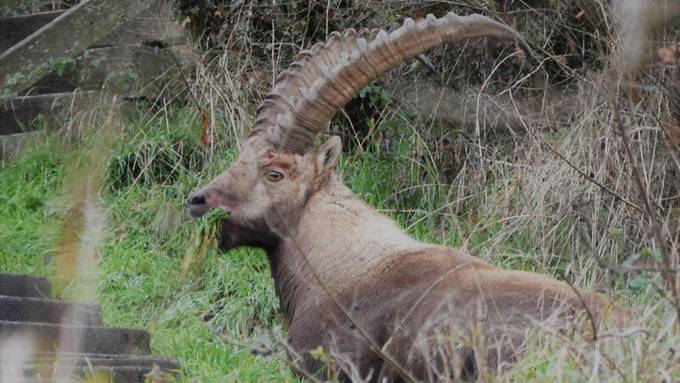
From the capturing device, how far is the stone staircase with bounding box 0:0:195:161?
32.1 feet

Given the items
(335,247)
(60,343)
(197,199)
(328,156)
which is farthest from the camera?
(328,156)

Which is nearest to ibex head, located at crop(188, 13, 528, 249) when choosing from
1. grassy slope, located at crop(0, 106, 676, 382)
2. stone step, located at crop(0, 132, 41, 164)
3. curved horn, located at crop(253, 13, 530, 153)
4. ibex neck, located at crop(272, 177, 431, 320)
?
curved horn, located at crop(253, 13, 530, 153)

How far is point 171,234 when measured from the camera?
9.12 metres

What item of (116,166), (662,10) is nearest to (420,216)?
(116,166)

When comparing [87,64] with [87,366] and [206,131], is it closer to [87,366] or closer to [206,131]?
[206,131]

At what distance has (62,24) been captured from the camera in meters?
9.87

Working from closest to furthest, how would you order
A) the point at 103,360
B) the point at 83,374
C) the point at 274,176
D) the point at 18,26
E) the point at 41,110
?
the point at 83,374 → the point at 103,360 → the point at 274,176 → the point at 41,110 → the point at 18,26

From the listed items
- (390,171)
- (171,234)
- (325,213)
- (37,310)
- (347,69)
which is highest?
(347,69)

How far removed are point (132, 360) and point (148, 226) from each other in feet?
9.91

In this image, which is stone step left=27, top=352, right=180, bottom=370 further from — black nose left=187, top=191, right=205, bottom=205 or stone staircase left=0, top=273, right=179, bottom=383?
black nose left=187, top=191, right=205, bottom=205

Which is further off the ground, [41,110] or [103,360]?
[41,110]

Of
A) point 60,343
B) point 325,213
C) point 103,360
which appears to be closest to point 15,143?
point 325,213

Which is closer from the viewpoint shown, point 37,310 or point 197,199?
point 37,310

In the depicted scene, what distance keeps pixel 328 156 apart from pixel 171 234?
218 centimetres
